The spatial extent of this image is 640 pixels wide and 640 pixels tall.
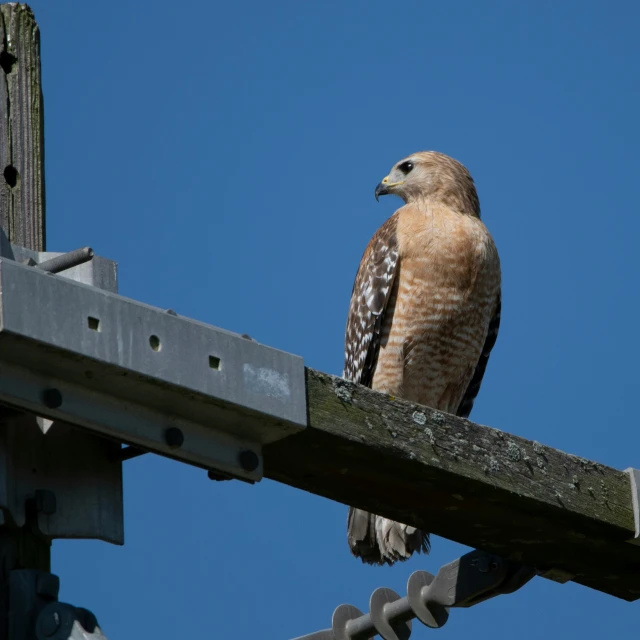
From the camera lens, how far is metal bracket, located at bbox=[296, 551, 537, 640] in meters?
→ 2.98

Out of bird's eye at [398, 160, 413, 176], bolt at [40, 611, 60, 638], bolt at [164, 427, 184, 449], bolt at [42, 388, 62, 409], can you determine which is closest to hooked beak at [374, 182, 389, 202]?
bird's eye at [398, 160, 413, 176]

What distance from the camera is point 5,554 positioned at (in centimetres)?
205

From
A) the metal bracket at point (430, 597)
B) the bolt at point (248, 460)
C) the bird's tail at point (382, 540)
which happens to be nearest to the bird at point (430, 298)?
the bird's tail at point (382, 540)

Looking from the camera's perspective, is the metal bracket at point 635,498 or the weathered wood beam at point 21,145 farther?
the metal bracket at point 635,498

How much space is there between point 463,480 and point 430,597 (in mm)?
721

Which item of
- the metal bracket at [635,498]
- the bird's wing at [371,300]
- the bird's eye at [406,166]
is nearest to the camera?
the metal bracket at [635,498]

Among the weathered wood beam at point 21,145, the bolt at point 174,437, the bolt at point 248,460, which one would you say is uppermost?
the weathered wood beam at point 21,145

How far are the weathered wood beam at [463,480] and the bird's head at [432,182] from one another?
14.1ft

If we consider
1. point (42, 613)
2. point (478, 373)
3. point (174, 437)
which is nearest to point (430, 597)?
point (174, 437)

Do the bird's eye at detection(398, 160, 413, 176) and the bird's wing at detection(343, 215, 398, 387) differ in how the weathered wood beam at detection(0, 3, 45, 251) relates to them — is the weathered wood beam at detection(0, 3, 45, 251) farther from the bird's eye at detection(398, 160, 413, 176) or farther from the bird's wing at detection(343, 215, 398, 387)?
the bird's eye at detection(398, 160, 413, 176)

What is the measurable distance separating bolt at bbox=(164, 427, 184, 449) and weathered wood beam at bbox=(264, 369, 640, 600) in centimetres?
23

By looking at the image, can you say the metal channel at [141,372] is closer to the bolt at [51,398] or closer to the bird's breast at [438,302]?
the bolt at [51,398]

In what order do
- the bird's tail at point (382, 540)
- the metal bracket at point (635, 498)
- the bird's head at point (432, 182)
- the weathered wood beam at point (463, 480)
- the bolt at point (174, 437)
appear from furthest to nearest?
the bird's head at point (432, 182) → the bird's tail at point (382, 540) → the metal bracket at point (635, 498) → the weathered wood beam at point (463, 480) → the bolt at point (174, 437)

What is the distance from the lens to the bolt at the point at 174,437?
81.9 inches
